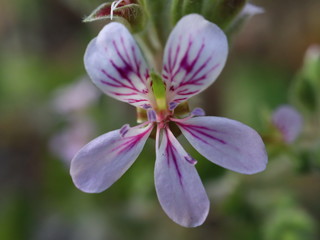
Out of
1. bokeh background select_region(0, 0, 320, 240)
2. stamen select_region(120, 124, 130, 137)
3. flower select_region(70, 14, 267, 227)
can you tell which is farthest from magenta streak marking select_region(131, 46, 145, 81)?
bokeh background select_region(0, 0, 320, 240)

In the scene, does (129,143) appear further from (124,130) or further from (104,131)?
(104,131)

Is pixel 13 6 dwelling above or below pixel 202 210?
below

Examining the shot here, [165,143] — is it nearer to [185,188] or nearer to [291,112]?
[185,188]

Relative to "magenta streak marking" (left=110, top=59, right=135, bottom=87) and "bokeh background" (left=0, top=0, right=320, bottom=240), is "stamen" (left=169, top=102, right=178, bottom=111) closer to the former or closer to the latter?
"magenta streak marking" (left=110, top=59, right=135, bottom=87)

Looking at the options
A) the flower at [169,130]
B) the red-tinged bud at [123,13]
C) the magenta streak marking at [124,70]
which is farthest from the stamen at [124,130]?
the red-tinged bud at [123,13]

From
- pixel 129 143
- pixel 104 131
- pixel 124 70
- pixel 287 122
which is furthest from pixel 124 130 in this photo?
pixel 104 131

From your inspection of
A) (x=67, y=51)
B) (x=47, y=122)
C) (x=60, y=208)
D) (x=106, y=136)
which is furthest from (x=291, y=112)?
(x=67, y=51)
